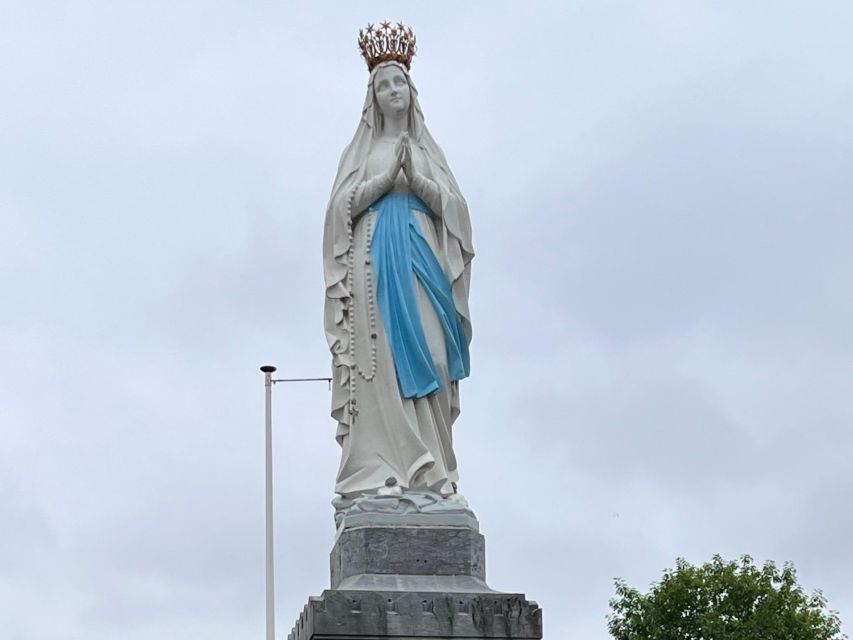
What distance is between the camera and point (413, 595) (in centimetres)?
1791

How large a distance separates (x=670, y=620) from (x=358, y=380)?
62.5ft

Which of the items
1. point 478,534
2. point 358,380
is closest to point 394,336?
point 358,380

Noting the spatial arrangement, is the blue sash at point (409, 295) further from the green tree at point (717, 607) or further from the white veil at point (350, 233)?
the green tree at point (717, 607)

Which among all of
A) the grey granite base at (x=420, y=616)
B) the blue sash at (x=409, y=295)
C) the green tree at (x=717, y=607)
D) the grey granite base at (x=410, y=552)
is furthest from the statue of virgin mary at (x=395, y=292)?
the green tree at (x=717, y=607)

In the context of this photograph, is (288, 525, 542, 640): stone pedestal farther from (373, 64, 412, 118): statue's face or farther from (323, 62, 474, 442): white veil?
(373, 64, 412, 118): statue's face

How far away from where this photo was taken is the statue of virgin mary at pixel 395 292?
1914cm

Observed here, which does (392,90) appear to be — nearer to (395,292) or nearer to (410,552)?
(395,292)

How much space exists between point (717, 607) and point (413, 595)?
19822 mm

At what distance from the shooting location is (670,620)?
36.9 metres

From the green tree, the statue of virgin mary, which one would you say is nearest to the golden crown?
the statue of virgin mary

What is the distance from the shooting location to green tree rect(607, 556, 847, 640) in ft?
119

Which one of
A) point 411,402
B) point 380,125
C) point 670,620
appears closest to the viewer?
point 411,402

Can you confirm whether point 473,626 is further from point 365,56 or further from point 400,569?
point 365,56

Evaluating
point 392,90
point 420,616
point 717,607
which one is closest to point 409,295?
point 392,90
